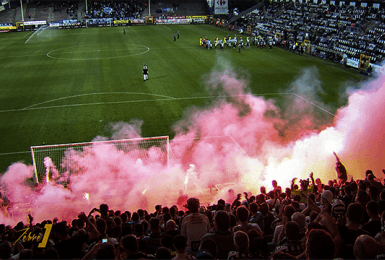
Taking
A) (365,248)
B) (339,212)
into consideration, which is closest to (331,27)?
(339,212)

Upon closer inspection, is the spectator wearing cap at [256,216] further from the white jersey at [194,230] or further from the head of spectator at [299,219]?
the white jersey at [194,230]

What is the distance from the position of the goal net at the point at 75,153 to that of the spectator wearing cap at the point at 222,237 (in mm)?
8108

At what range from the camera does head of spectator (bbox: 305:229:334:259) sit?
10.3 ft

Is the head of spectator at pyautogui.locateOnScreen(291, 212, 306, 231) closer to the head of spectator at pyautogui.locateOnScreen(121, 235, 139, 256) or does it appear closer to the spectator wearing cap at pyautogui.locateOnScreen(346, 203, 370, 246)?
the spectator wearing cap at pyautogui.locateOnScreen(346, 203, 370, 246)

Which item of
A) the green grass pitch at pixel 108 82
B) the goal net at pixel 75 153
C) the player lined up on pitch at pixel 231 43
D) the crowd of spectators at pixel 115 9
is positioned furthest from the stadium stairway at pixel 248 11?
the goal net at pixel 75 153

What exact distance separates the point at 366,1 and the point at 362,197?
4665cm

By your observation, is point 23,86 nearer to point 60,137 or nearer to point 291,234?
point 60,137

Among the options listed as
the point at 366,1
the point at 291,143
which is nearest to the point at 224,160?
the point at 291,143

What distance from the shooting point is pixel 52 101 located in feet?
66.3

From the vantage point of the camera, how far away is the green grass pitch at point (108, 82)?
1638 cm

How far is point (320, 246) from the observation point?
316 centimetres

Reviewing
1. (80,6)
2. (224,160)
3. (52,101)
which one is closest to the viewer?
(224,160)

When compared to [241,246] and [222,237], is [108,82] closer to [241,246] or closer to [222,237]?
[222,237]

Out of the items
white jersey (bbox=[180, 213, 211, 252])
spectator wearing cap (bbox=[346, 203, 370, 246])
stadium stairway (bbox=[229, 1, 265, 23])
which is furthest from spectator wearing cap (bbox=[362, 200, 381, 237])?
stadium stairway (bbox=[229, 1, 265, 23])
